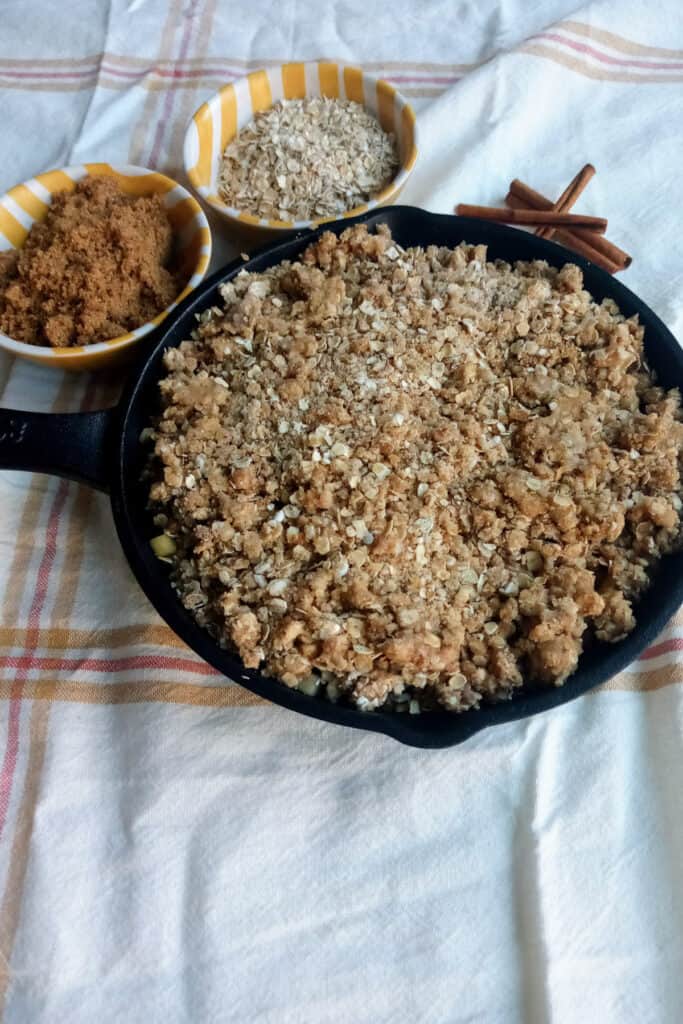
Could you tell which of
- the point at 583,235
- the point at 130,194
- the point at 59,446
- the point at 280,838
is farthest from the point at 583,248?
the point at 280,838

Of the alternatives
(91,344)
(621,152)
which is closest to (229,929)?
(91,344)

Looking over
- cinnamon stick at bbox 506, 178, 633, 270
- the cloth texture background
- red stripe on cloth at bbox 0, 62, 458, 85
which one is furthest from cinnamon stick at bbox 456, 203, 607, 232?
red stripe on cloth at bbox 0, 62, 458, 85

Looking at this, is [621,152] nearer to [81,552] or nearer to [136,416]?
[136,416]

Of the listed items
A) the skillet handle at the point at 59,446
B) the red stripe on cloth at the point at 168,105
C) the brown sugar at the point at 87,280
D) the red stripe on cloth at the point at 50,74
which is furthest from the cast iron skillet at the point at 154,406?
the red stripe on cloth at the point at 50,74

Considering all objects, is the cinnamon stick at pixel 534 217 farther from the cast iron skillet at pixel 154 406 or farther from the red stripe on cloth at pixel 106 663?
the red stripe on cloth at pixel 106 663

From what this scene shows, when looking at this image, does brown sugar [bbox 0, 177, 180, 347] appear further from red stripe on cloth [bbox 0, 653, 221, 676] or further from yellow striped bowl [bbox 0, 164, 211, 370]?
red stripe on cloth [bbox 0, 653, 221, 676]

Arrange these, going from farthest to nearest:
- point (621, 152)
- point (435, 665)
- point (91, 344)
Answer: point (621, 152) → point (91, 344) → point (435, 665)
